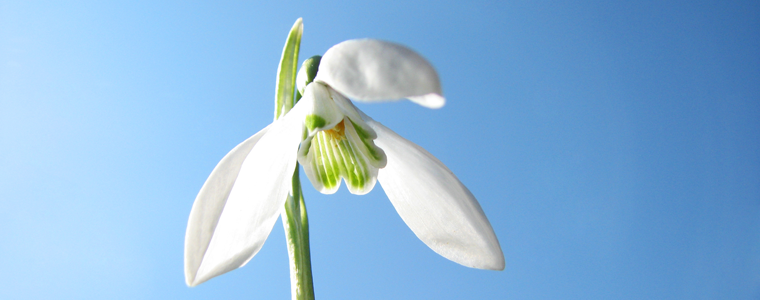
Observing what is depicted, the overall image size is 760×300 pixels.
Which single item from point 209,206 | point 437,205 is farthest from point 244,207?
point 437,205

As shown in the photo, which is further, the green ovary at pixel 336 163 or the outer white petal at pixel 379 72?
the green ovary at pixel 336 163

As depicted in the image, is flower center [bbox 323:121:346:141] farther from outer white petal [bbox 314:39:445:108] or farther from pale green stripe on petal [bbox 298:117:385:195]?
outer white petal [bbox 314:39:445:108]

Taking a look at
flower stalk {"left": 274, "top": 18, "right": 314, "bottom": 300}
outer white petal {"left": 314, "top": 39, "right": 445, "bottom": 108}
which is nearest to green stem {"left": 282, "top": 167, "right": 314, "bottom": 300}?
flower stalk {"left": 274, "top": 18, "right": 314, "bottom": 300}

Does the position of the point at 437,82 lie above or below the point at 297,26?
below

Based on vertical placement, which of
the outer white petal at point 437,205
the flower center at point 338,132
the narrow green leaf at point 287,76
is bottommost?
the outer white petal at point 437,205

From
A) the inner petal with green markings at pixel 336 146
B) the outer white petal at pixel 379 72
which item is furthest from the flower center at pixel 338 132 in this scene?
the outer white petal at pixel 379 72

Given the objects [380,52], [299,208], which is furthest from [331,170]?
[380,52]

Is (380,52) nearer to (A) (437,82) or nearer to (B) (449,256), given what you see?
(A) (437,82)

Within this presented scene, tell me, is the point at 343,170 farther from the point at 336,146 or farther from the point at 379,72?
the point at 379,72

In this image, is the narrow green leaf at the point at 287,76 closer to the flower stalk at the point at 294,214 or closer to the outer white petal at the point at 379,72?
the flower stalk at the point at 294,214
